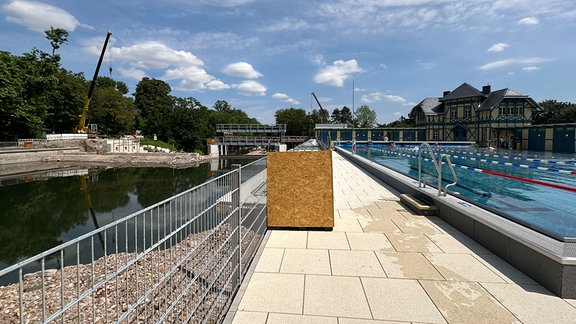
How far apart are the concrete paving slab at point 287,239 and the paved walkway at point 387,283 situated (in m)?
0.02

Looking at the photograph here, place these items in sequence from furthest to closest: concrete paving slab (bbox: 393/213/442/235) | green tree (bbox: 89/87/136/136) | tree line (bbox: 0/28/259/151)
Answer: green tree (bbox: 89/87/136/136) < tree line (bbox: 0/28/259/151) < concrete paving slab (bbox: 393/213/442/235)

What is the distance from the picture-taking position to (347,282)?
369cm

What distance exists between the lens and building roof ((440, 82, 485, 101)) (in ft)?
142

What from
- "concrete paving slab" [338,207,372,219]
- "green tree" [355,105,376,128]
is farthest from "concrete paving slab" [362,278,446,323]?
"green tree" [355,105,376,128]

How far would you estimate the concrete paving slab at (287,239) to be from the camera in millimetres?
4945

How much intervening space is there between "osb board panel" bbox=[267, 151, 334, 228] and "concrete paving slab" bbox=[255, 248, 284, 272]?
3.37 feet

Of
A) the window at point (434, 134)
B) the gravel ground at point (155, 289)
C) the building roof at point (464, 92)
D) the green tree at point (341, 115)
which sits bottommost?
the gravel ground at point (155, 289)

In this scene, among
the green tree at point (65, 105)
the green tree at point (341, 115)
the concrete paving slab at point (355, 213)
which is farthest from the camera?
the green tree at point (341, 115)

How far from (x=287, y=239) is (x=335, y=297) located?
6.39 ft

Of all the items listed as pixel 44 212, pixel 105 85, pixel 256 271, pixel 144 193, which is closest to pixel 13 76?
pixel 144 193

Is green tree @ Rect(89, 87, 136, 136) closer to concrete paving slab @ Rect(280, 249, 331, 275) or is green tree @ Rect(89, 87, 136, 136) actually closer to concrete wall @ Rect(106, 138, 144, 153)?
concrete wall @ Rect(106, 138, 144, 153)

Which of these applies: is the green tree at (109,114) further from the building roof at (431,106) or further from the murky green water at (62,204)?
the building roof at (431,106)

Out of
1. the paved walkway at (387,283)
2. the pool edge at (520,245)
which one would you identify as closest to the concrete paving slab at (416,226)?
the paved walkway at (387,283)

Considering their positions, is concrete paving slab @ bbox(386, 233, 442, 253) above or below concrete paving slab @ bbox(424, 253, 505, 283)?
above
